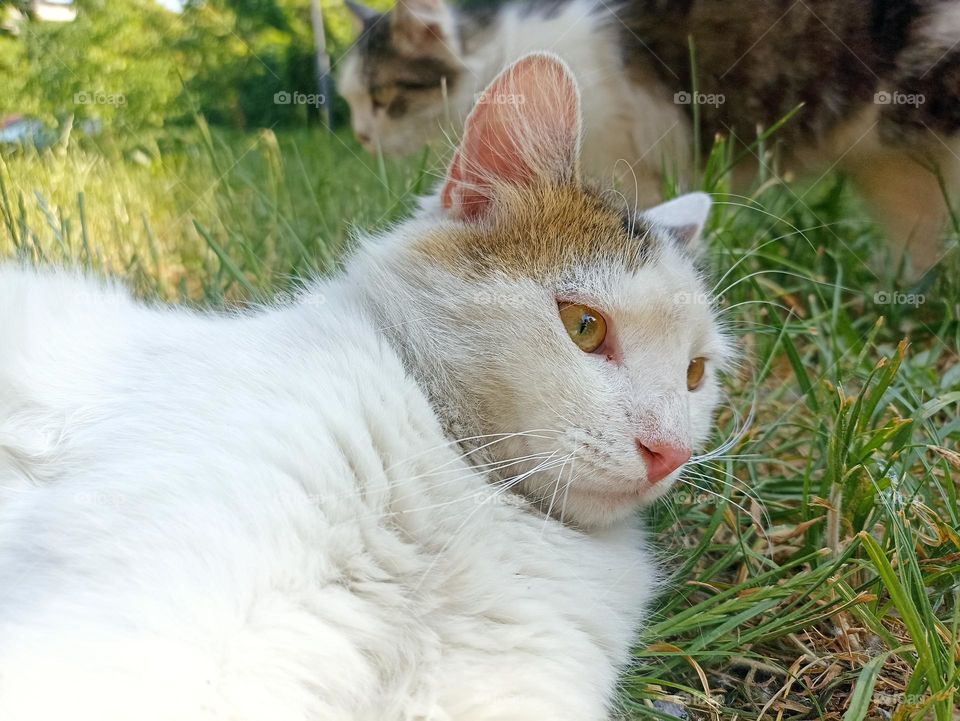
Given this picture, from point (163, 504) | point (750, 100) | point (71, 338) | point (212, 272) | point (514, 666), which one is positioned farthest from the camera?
point (750, 100)

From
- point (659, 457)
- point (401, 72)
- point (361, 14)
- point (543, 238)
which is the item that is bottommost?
point (659, 457)

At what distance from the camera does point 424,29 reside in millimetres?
4039

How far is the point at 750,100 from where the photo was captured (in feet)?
11.2

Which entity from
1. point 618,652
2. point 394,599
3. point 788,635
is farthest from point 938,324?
point 394,599

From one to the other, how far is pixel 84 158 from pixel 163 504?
2341 millimetres

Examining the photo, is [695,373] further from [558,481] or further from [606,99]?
[606,99]

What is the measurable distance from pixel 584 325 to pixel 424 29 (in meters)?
3.09

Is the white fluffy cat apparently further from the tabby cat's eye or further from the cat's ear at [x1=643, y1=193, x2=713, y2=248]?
the tabby cat's eye

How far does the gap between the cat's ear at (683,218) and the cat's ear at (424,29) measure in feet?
7.97

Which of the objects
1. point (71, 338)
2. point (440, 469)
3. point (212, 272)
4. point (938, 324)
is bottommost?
point (938, 324)

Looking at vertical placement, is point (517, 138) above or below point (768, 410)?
above

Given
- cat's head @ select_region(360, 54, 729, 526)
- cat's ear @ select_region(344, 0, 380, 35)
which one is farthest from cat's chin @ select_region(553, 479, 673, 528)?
cat's ear @ select_region(344, 0, 380, 35)

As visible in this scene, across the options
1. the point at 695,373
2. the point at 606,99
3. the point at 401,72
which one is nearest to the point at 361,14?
the point at 401,72

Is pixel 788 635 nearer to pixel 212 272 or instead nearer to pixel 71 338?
pixel 71 338
